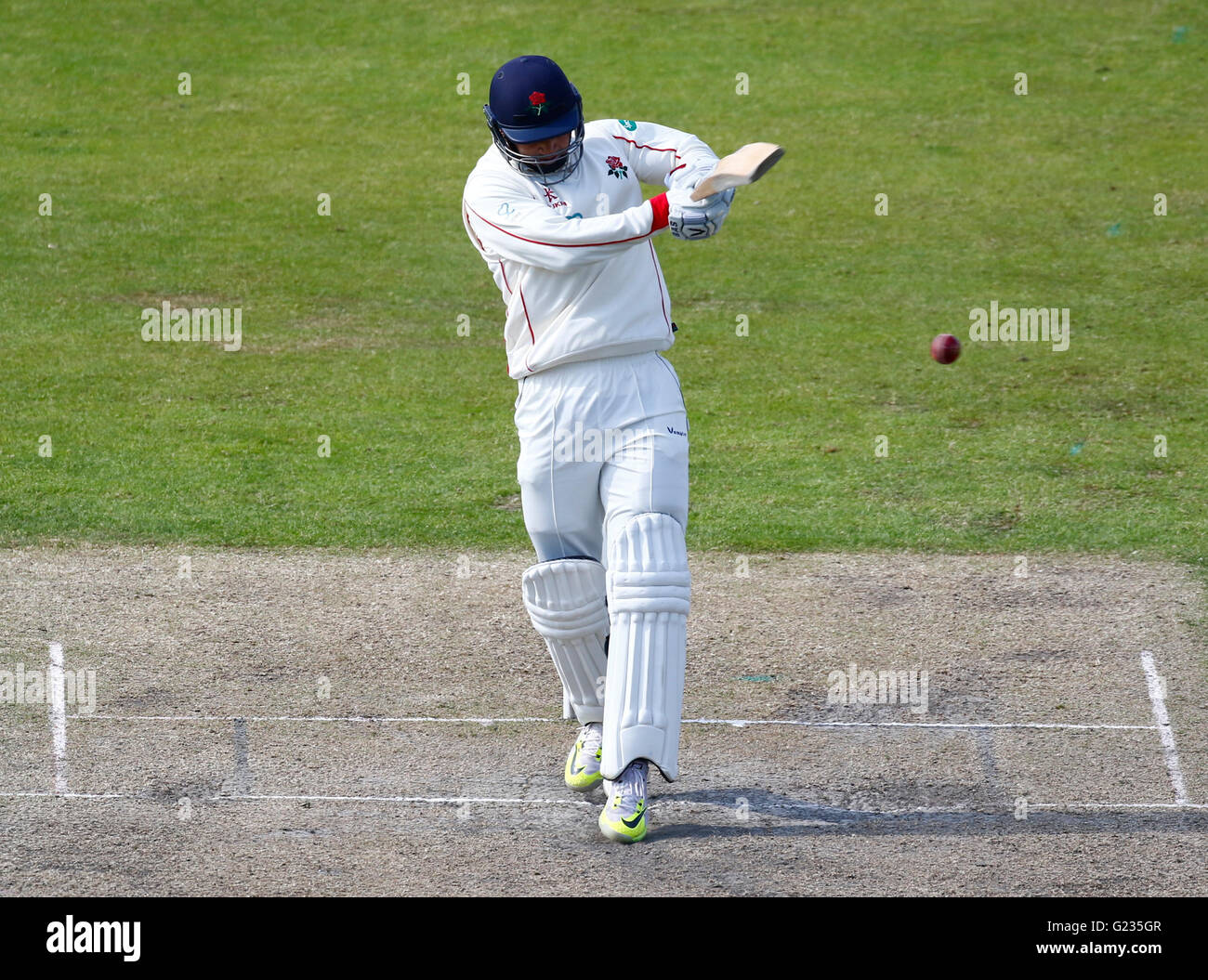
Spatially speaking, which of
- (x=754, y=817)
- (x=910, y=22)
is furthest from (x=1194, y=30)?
(x=754, y=817)

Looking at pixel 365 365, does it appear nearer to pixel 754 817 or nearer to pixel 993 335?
pixel 993 335

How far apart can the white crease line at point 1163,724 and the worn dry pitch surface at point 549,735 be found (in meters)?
0.02

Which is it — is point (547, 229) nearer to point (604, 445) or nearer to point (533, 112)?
point (533, 112)

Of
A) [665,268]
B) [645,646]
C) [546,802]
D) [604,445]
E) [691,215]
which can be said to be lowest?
[546,802]

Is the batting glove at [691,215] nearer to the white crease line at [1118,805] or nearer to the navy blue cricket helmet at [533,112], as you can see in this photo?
the navy blue cricket helmet at [533,112]

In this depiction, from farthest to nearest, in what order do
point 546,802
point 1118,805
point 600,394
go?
point 546,802, point 1118,805, point 600,394

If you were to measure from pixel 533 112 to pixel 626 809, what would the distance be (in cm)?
261

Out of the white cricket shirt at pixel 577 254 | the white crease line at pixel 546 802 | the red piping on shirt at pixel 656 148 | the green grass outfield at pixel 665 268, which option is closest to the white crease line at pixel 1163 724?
the white crease line at pixel 546 802

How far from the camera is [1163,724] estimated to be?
22.4ft

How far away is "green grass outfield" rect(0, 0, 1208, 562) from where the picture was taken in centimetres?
993

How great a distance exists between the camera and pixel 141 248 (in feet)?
49.7

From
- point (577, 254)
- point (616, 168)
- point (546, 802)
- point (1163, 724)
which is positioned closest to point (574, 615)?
point (546, 802)

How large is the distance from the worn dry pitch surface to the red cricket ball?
5.97ft

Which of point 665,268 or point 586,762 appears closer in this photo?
point 586,762
